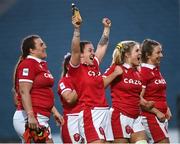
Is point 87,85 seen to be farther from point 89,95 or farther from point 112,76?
point 112,76

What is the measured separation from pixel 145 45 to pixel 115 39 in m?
2.52

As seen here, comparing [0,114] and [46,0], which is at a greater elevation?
[46,0]

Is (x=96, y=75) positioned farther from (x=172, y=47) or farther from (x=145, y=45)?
(x=172, y=47)

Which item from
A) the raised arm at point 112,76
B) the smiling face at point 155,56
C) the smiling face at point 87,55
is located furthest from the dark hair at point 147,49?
the smiling face at point 87,55

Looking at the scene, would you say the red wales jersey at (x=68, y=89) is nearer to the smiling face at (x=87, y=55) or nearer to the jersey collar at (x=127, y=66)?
the smiling face at (x=87, y=55)

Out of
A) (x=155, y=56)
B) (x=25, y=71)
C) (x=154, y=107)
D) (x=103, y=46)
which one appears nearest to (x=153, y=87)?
(x=154, y=107)

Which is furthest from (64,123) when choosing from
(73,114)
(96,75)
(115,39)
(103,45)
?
(115,39)

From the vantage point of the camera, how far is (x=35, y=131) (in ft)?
17.2

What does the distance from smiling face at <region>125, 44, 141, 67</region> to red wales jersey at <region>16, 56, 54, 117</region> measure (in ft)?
2.99

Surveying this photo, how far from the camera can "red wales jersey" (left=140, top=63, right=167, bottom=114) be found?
20.6 feet

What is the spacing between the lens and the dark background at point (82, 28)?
29.5 feet

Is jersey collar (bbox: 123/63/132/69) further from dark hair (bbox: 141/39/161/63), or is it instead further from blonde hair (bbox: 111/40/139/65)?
dark hair (bbox: 141/39/161/63)

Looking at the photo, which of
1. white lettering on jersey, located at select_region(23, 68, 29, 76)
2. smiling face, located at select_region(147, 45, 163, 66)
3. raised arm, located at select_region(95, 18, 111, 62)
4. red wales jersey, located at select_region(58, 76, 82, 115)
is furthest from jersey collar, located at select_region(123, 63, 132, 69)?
white lettering on jersey, located at select_region(23, 68, 29, 76)

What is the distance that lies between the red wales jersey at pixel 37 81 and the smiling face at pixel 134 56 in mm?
911
